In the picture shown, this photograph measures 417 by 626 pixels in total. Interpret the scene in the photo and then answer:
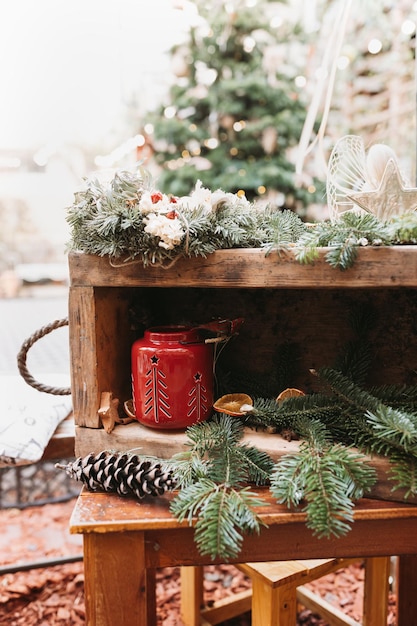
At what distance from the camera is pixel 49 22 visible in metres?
2.81

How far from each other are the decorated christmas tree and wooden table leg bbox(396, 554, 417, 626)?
185 cm

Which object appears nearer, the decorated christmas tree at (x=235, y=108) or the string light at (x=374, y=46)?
the decorated christmas tree at (x=235, y=108)

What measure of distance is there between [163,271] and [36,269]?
24.9 feet

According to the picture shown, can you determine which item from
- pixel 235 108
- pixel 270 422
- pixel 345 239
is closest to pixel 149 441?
pixel 270 422

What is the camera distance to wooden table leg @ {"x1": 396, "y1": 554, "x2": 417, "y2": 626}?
1122mm

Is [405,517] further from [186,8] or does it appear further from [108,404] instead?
[186,8]

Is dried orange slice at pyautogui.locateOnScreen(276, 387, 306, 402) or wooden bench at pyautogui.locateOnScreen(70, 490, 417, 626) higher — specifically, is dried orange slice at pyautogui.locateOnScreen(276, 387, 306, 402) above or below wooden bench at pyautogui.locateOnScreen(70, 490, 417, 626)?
above

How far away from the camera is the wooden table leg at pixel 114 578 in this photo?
683 mm

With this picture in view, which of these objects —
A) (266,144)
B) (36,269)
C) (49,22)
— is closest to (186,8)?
(266,144)

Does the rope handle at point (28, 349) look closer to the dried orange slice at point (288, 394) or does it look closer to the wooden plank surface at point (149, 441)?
the wooden plank surface at point (149, 441)

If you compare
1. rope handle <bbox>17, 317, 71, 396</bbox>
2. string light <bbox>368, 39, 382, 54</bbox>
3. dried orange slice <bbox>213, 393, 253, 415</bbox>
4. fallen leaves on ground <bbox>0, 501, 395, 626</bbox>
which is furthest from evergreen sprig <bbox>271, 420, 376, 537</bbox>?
string light <bbox>368, 39, 382, 54</bbox>

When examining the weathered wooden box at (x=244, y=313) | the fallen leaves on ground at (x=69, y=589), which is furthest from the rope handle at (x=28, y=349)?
the fallen leaves on ground at (x=69, y=589)

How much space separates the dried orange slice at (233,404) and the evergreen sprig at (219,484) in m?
0.01

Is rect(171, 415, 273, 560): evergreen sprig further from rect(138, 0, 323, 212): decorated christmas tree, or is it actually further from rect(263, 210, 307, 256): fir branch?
rect(138, 0, 323, 212): decorated christmas tree
